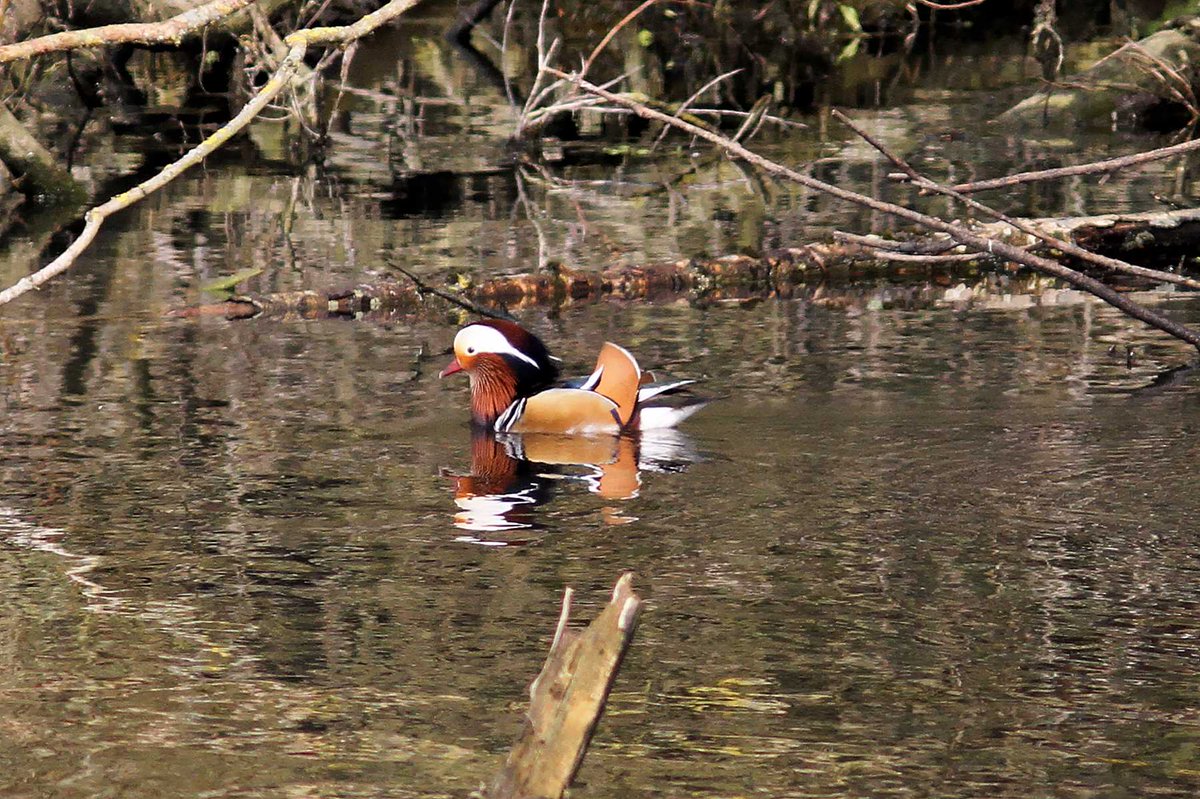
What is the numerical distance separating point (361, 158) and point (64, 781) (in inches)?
630

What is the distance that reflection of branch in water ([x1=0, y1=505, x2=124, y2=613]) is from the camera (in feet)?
22.3

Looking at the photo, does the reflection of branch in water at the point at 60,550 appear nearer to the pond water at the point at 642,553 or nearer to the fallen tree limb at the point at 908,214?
the pond water at the point at 642,553

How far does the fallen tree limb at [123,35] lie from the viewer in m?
4.63

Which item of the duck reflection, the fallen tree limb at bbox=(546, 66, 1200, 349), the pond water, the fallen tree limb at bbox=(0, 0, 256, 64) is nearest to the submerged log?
the pond water

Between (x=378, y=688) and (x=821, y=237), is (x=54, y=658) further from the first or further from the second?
(x=821, y=237)

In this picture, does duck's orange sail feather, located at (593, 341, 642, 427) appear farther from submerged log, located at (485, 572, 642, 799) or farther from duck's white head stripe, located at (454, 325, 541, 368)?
submerged log, located at (485, 572, 642, 799)

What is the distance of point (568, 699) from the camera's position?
4.10 meters

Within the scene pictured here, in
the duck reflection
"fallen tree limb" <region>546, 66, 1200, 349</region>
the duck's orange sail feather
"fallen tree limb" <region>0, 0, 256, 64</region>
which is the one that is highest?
"fallen tree limb" <region>0, 0, 256, 64</region>

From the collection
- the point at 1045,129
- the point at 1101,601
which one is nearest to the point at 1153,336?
the point at 1101,601

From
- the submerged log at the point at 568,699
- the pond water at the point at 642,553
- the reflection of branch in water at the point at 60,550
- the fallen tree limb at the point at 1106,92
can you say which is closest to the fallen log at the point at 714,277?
the pond water at the point at 642,553

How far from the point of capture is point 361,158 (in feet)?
68.3

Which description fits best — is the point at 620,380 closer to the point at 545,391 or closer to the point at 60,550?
the point at 545,391

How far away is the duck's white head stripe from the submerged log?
17.6 feet

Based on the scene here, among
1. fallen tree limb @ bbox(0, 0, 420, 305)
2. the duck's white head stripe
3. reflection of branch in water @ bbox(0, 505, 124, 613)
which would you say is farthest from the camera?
the duck's white head stripe
